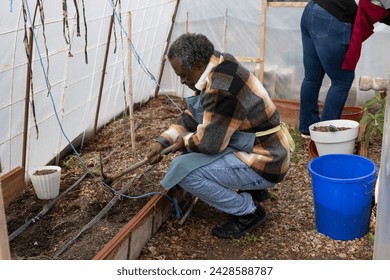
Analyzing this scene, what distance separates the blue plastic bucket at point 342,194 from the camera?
274 cm

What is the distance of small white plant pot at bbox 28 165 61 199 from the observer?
3.27 metres

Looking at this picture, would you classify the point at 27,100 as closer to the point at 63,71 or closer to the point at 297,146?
the point at 63,71

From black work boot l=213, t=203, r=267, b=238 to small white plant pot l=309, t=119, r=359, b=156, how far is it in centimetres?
105

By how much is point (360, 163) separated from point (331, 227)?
1.31 ft

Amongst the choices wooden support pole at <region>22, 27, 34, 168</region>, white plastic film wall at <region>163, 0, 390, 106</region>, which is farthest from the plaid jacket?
white plastic film wall at <region>163, 0, 390, 106</region>

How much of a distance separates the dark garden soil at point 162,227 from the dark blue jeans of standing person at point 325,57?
0.63 m

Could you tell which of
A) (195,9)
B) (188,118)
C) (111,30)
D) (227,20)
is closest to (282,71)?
(227,20)

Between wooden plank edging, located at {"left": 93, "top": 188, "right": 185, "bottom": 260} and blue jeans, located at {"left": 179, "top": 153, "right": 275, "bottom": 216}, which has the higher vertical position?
blue jeans, located at {"left": 179, "top": 153, "right": 275, "bottom": 216}

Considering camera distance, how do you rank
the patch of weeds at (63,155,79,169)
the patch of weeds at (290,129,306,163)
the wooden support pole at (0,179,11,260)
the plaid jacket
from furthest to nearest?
the patch of weeds at (290,129,306,163)
the patch of weeds at (63,155,79,169)
the plaid jacket
the wooden support pole at (0,179,11,260)

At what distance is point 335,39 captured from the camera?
3836mm

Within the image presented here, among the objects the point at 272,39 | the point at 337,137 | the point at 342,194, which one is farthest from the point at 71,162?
the point at 272,39

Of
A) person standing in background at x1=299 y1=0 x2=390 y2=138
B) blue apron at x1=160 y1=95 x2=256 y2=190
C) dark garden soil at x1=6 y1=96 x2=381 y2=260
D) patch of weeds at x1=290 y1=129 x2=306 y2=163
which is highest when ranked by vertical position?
person standing in background at x1=299 y1=0 x2=390 y2=138

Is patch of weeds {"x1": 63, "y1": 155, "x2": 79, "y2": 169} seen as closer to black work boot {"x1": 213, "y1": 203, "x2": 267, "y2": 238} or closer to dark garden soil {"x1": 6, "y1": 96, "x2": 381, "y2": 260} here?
dark garden soil {"x1": 6, "y1": 96, "x2": 381, "y2": 260}

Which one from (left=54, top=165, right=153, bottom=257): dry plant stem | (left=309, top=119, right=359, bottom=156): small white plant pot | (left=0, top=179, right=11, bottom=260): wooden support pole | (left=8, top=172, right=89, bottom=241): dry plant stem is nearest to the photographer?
(left=0, top=179, right=11, bottom=260): wooden support pole
